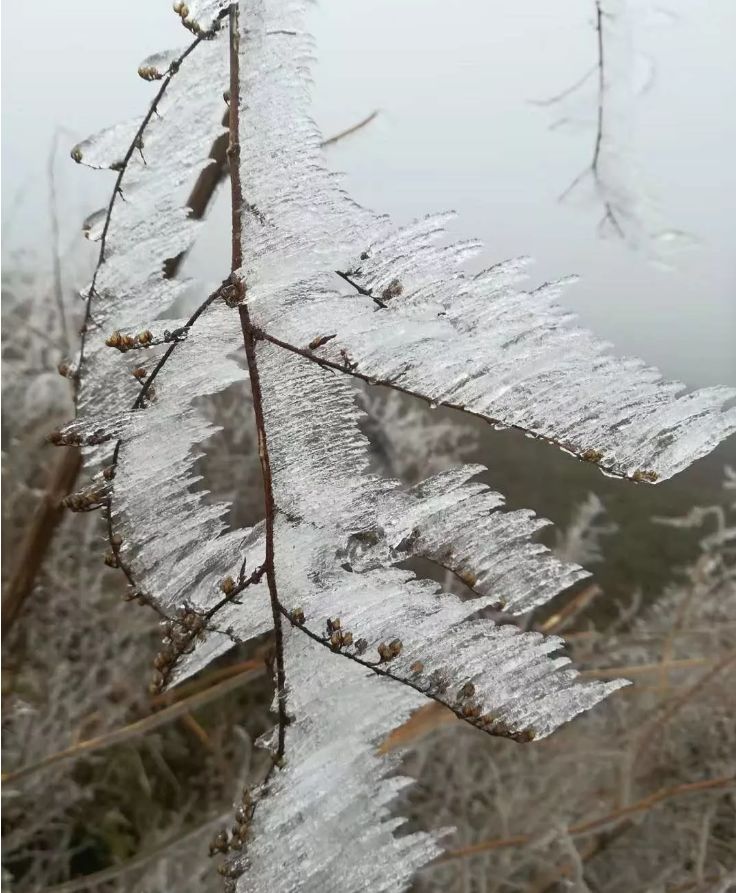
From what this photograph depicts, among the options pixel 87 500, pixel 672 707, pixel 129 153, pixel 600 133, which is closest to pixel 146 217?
pixel 129 153

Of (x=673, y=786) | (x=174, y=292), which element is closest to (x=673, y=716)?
(x=673, y=786)

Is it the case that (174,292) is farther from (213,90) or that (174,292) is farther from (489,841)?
(489,841)

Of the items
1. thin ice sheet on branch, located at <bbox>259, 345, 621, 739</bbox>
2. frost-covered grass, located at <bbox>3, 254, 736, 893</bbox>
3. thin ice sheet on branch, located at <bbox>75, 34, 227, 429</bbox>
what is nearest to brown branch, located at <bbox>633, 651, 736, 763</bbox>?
frost-covered grass, located at <bbox>3, 254, 736, 893</bbox>

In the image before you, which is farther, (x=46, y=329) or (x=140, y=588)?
(x=46, y=329)

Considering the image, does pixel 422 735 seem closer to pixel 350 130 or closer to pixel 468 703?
pixel 468 703

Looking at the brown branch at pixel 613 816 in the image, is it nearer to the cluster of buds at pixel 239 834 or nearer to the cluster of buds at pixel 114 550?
the cluster of buds at pixel 239 834

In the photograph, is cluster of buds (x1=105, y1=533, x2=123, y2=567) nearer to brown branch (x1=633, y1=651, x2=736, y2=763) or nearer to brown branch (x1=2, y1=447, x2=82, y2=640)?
brown branch (x1=2, y1=447, x2=82, y2=640)

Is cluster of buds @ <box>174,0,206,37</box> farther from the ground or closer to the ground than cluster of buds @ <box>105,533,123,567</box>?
farther from the ground
